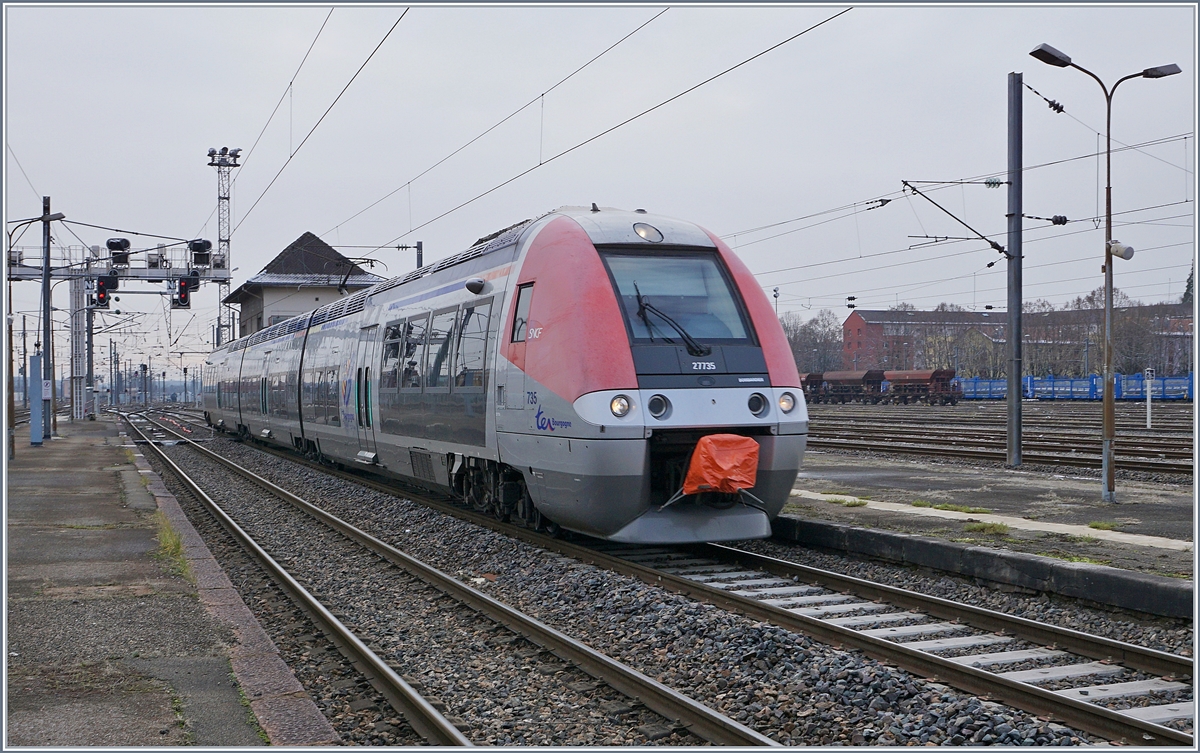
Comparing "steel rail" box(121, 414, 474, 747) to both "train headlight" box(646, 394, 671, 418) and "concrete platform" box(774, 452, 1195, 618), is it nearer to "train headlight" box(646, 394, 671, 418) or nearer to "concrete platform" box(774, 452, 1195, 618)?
"train headlight" box(646, 394, 671, 418)

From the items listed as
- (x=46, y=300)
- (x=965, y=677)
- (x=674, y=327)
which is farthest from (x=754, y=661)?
(x=46, y=300)

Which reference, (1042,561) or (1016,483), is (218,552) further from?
(1016,483)

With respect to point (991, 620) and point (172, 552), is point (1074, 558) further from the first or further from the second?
point (172, 552)

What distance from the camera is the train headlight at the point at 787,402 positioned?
967 cm

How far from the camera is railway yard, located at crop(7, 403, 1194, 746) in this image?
211 inches

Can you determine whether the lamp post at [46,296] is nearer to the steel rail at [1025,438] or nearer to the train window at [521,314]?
the steel rail at [1025,438]

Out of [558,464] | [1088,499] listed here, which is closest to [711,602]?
[558,464]

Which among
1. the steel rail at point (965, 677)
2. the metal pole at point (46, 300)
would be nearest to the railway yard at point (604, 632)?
the steel rail at point (965, 677)

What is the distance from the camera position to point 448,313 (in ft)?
41.5

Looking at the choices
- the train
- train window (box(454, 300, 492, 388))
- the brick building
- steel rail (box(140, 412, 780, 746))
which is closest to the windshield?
train window (box(454, 300, 492, 388))

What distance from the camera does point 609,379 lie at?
9.09m

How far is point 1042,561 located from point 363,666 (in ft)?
17.3

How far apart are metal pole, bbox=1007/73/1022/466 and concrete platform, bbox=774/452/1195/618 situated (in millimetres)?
1177

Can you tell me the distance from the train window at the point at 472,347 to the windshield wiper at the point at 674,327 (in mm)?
2180
